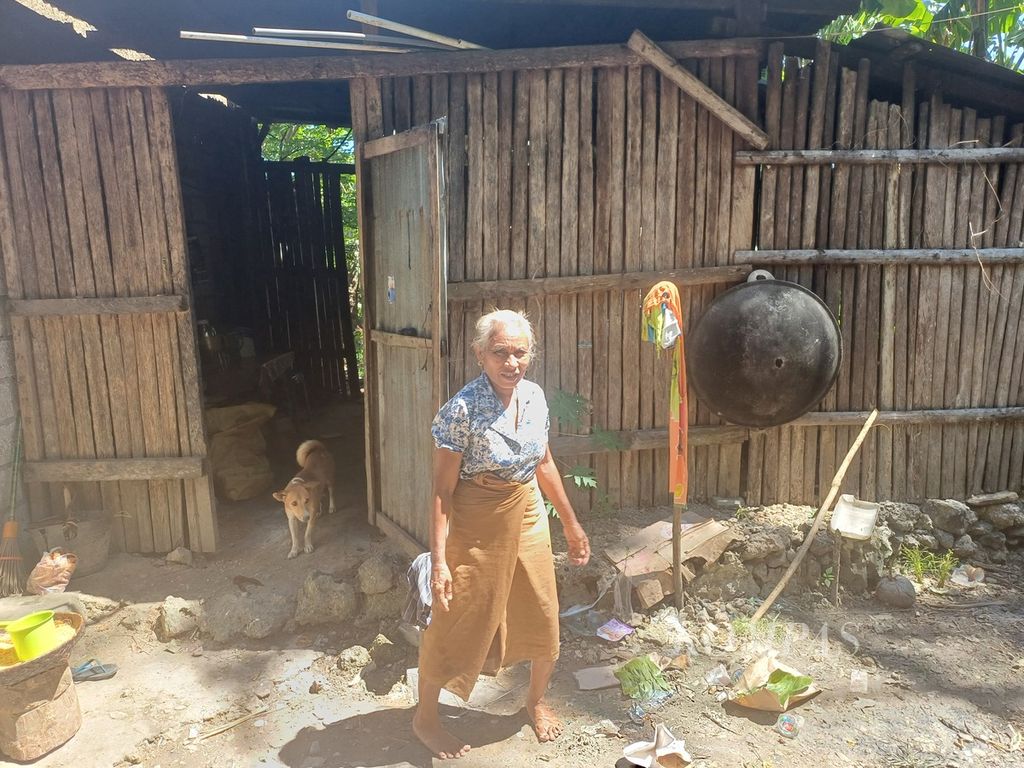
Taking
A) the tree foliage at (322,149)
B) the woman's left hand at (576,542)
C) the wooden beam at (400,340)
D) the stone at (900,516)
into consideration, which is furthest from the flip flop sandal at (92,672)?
the tree foliage at (322,149)

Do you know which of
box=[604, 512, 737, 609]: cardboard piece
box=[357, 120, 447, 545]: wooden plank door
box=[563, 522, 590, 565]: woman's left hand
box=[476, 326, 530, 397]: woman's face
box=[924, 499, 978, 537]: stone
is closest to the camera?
box=[476, 326, 530, 397]: woman's face

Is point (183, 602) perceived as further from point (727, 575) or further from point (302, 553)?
point (727, 575)

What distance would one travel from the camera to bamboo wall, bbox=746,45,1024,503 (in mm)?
5211

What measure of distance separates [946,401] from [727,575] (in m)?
2.43

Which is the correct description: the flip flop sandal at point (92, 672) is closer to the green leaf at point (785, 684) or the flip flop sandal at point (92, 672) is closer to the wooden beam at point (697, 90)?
the green leaf at point (785, 684)

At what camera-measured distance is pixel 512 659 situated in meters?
3.49

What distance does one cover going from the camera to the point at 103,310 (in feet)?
16.7

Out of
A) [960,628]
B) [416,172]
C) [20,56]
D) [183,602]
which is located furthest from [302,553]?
[960,628]

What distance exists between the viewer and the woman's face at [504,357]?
304 centimetres

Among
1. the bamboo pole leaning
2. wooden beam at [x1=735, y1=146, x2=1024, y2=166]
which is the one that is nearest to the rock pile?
the bamboo pole leaning

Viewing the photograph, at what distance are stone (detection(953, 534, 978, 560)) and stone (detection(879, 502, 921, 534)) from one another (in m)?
0.37

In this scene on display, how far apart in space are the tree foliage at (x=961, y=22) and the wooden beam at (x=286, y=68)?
348cm

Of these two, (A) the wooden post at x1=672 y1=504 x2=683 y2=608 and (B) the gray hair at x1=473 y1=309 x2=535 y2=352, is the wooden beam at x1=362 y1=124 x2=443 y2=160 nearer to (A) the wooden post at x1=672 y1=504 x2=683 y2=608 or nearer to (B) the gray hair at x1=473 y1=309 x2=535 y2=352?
(B) the gray hair at x1=473 y1=309 x2=535 y2=352

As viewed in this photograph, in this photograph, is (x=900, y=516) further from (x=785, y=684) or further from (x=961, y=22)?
(x=961, y=22)
